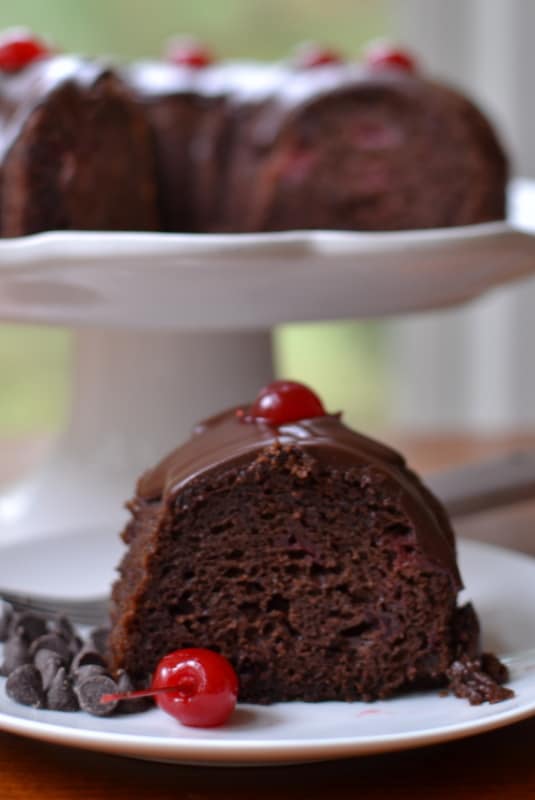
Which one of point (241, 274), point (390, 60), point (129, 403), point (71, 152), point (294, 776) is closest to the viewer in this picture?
point (294, 776)

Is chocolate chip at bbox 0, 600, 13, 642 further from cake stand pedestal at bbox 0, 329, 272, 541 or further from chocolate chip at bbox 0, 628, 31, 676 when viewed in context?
cake stand pedestal at bbox 0, 329, 272, 541

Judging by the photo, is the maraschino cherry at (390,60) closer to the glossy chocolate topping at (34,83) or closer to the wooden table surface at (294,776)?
the glossy chocolate topping at (34,83)

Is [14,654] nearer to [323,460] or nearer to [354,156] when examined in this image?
[323,460]

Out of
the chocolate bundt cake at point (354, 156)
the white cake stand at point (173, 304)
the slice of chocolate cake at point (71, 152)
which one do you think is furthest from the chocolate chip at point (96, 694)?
the chocolate bundt cake at point (354, 156)

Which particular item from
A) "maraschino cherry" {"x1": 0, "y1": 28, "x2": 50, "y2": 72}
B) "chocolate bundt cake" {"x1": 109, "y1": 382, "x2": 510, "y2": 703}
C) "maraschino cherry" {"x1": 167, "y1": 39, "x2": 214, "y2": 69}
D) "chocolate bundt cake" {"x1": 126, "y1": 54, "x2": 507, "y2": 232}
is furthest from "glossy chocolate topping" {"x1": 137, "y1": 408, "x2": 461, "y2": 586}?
"maraschino cherry" {"x1": 167, "y1": 39, "x2": 214, "y2": 69}

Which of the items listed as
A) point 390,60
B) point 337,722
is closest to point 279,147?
point 390,60

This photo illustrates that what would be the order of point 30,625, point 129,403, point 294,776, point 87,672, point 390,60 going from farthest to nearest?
point 390,60, point 129,403, point 30,625, point 87,672, point 294,776

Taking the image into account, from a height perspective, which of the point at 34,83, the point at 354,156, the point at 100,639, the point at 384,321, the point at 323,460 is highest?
the point at 34,83
